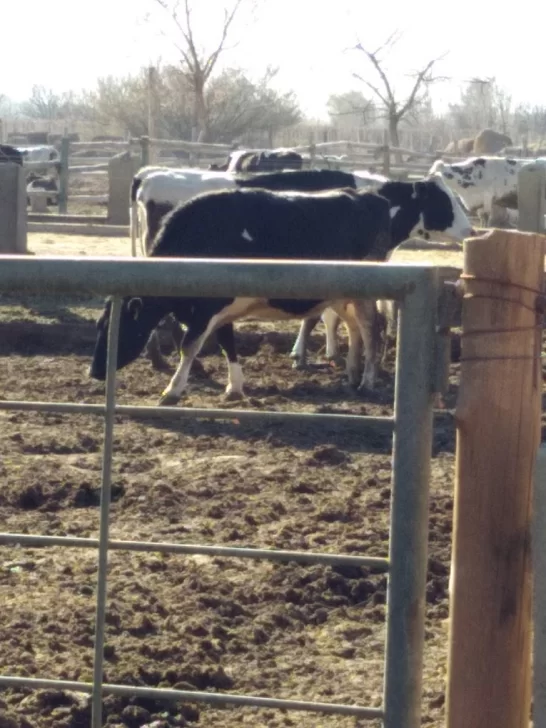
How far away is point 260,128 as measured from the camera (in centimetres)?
4778

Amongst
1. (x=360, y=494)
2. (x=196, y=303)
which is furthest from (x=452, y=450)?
(x=196, y=303)

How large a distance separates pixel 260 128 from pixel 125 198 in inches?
1045

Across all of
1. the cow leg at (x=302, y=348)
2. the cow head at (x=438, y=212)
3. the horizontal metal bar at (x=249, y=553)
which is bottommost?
the cow leg at (x=302, y=348)

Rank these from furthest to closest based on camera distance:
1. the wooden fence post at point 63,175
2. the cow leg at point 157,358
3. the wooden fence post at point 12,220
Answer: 1. the wooden fence post at point 63,175
2. the wooden fence post at point 12,220
3. the cow leg at point 157,358

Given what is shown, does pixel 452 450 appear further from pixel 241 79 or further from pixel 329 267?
pixel 241 79

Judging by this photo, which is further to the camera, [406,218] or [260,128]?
[260,128]

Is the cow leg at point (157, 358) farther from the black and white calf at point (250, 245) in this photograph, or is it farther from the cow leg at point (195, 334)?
the cow leg at point (195, 334)

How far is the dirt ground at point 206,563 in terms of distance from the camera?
3.61 m

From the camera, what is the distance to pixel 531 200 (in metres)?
14.7

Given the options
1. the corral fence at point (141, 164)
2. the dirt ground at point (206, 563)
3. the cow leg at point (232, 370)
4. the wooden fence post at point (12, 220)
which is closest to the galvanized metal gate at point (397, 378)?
the dirt ground at point (206, 563)

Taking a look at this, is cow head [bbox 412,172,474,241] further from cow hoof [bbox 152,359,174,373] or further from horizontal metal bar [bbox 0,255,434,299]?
horizontal metal bar [bbox 0,255,434,299]

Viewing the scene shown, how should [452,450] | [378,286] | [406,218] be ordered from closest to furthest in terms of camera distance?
[378,286], [452,450], [406,218]

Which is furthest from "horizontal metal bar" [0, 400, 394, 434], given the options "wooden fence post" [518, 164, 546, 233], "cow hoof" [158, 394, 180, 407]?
"wooden fence post" [518, 164, 546, 233]

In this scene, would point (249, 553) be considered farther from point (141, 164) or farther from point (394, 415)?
point (141, 164)
